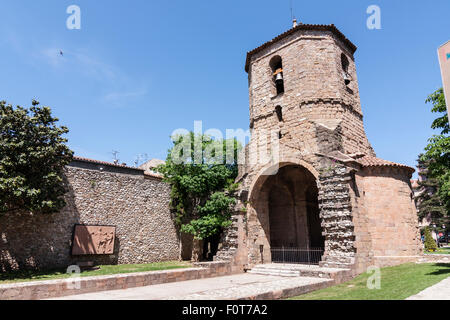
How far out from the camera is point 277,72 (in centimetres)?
1672

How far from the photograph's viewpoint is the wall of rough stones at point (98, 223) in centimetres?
1265

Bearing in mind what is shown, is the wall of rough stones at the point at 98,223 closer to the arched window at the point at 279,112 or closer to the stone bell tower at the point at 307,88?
the stone bell tower at the point at 307,88

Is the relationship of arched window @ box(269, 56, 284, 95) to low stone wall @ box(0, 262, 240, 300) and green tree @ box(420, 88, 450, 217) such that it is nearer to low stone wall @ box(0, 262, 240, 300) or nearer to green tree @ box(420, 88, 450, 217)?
green tree @ box(420, 88, 450, 217)

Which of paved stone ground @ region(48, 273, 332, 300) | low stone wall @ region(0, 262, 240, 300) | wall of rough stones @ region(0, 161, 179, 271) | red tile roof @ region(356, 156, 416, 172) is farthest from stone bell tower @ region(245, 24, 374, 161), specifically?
wall of rough stones @ region(0, 161, 179, 271)

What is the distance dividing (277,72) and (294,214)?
8.90m

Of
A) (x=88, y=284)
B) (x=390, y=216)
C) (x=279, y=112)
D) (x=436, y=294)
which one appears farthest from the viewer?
(x=279, y=112)

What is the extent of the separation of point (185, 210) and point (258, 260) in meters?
5.92

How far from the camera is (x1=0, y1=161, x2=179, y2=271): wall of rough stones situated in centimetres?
1265

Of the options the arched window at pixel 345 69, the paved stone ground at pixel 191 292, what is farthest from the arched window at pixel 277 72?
the paved stone ground at pixel 191 292

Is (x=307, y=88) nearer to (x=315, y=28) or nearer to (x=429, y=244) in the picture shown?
(x=315, y=28)

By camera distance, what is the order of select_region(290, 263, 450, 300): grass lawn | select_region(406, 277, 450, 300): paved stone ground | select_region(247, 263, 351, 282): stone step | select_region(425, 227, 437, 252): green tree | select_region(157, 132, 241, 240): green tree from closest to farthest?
1. select_region(406, 277, 450, 300): paved stone ground
2. select_region(290, 263, 450, 300): grass lawn
3. select_region(247, 263, 351, 282): stone step
4. select_region(157, 132, 241, 240): green tree
5. select_region(425, 227, 437, 252): green tree

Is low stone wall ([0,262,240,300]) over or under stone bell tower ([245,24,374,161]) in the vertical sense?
under

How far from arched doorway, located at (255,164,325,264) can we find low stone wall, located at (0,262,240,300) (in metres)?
7.66

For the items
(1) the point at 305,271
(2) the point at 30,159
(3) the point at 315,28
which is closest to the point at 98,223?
(2) the point at 30,159
